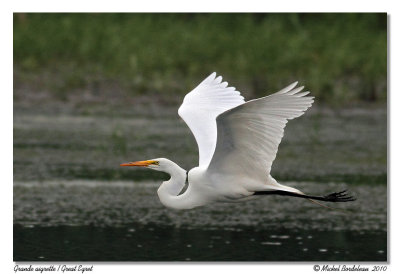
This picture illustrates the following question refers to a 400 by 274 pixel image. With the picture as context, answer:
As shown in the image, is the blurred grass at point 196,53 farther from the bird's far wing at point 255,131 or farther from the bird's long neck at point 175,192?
the bird's far wing at point 255,131

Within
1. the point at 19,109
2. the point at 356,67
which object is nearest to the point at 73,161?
the point at 19,109

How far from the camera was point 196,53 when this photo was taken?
13.7 metres

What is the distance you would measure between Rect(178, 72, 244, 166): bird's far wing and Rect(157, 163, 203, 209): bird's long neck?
0.37m

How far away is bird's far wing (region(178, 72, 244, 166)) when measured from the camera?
21.0 ft

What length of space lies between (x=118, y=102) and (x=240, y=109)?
7499mm

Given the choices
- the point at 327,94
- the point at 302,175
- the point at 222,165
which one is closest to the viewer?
the point at 222,165

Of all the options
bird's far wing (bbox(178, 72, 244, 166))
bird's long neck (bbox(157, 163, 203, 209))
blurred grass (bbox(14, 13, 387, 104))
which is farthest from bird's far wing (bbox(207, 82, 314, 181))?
blurred grass (bbox(14, 13, 387, 104))

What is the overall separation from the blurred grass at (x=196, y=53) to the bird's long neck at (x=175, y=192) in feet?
21.8

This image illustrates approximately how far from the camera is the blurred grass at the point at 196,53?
12953mm

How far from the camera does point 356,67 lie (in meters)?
13.7

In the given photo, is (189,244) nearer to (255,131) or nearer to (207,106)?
(207,106)

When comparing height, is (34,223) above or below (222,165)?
below

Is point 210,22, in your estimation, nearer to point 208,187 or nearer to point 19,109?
point 19,109

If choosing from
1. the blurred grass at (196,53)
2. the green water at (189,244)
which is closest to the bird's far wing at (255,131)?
the green water at (189,244)
